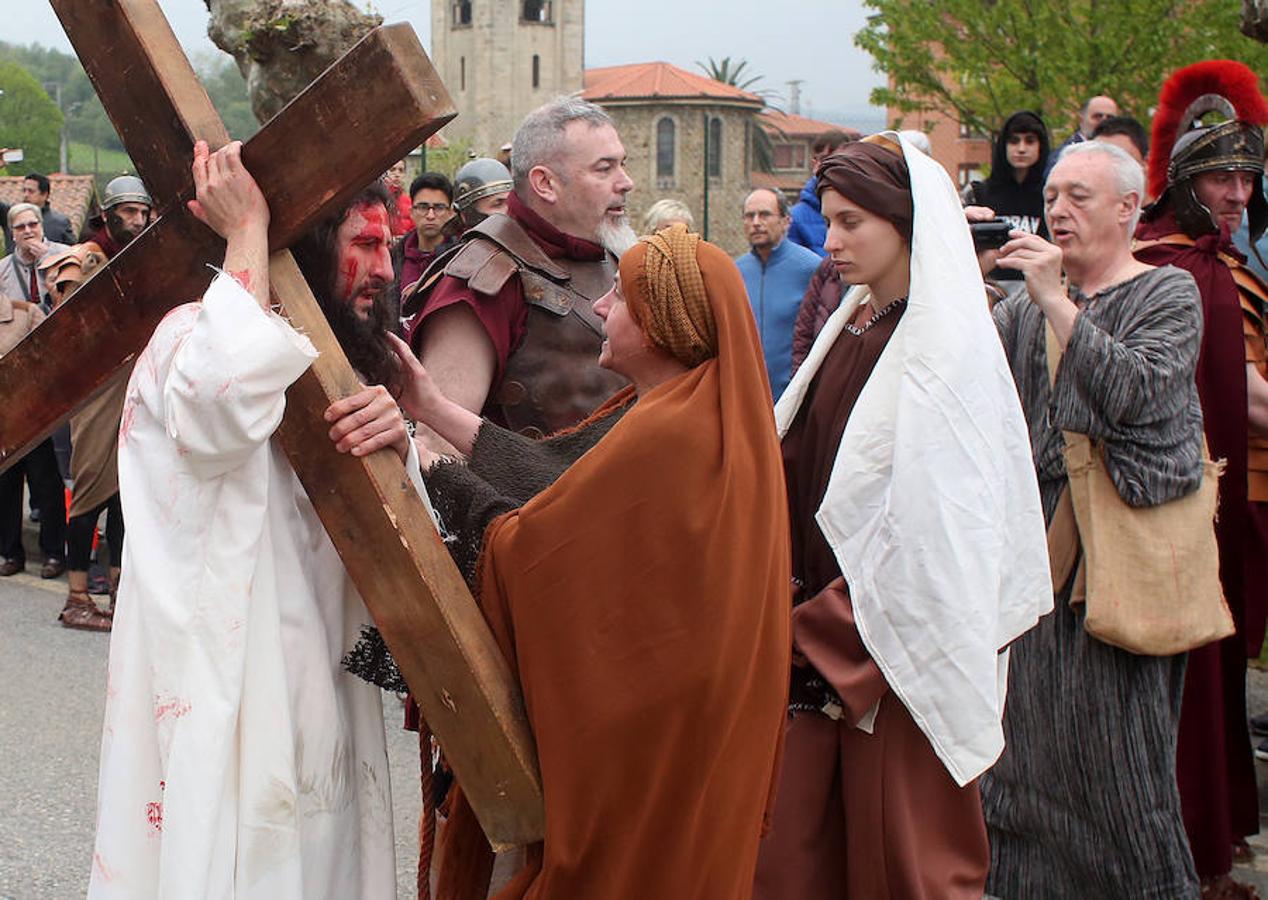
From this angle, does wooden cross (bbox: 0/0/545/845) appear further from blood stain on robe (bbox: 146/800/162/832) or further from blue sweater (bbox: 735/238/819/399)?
blue sweater (bbox: 735/238/819/399)

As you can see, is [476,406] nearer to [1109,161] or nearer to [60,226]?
[1109,161]

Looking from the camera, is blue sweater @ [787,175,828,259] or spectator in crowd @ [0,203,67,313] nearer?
blue sweater @ [787,175,828,259]

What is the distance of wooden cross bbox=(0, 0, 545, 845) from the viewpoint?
7.87 feet

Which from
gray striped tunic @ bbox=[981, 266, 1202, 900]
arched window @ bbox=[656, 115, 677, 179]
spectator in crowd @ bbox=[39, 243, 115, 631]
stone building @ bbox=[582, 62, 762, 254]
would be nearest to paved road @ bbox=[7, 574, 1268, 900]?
spectator in crowd @ bbox=[39, 243, 115, 631]

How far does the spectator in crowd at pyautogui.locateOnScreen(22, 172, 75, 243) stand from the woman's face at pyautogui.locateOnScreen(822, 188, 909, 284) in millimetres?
10083

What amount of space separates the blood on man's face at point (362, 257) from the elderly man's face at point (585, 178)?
1168 millimetres

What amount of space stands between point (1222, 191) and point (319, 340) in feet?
11.0

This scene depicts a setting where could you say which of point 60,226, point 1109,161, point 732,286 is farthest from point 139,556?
point 60,226

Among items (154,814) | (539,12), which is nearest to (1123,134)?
(154,814)

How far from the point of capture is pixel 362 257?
280 centimetres

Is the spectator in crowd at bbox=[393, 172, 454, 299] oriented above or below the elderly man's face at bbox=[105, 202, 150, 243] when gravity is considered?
above

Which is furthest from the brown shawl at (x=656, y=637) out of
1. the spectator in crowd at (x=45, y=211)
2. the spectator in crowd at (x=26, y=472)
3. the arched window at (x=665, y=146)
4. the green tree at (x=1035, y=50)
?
the arched window at (x=665, y=146)

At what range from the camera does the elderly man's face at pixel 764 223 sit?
24.8ft

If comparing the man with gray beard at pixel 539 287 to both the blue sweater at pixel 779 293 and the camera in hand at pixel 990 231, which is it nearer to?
the camera in hand at pixel 990 231
